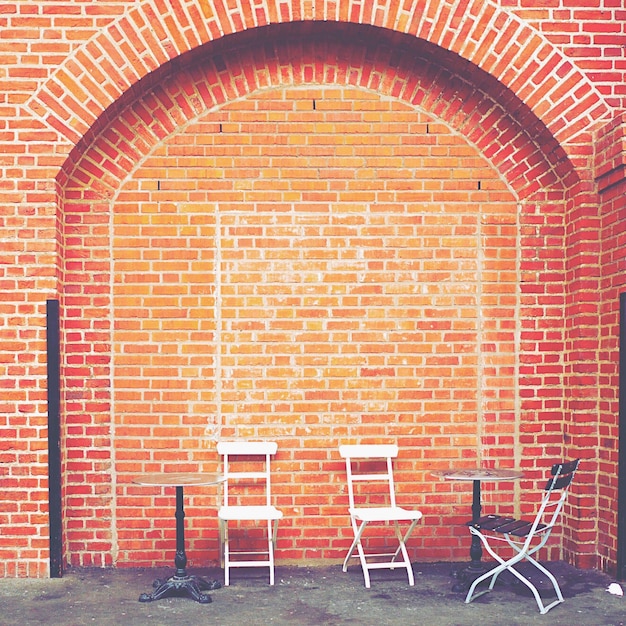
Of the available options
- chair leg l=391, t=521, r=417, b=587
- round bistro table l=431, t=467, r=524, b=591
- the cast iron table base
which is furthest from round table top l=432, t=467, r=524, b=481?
the cast iron table base

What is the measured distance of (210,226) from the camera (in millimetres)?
5715

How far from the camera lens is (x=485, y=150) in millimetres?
5824

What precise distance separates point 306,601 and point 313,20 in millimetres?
4094

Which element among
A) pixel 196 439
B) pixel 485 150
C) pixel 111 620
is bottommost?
pixel 111 620

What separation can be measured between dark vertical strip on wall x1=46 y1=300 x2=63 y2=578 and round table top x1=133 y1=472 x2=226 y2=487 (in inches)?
25.4

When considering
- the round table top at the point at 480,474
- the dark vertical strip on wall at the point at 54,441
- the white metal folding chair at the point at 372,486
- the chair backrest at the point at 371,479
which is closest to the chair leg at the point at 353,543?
the white metal folding chair at the point at 372,486

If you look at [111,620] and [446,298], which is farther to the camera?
[446,298]

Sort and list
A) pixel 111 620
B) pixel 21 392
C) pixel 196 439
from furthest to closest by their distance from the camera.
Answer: pixel 196 439
pixel 21 392
pixel 111 620

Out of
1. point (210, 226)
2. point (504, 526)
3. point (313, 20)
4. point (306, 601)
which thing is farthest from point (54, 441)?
point (313, 20)

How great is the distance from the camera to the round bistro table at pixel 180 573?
4836 millimetres

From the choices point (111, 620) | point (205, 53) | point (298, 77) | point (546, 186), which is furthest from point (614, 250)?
point (111, 620)

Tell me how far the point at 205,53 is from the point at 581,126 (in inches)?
114

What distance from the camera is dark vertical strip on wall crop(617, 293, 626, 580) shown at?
5.17 metres

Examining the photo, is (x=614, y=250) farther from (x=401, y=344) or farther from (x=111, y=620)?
(x=111, y=620)
